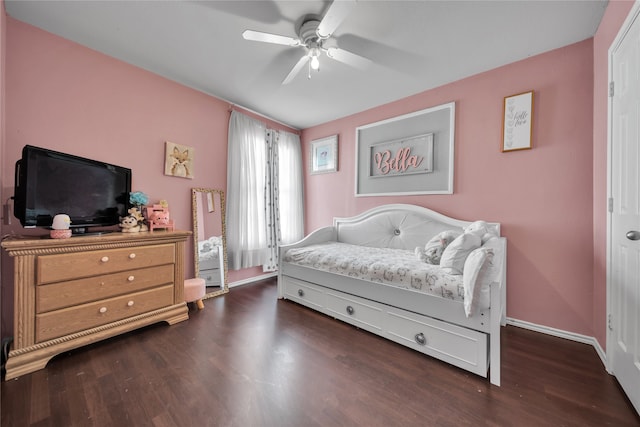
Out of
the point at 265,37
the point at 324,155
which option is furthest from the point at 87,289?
the point at 324,155

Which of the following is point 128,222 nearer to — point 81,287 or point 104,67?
point 81,287

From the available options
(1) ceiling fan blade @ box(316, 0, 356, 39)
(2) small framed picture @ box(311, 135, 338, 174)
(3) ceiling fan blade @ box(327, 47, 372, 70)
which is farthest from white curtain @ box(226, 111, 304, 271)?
(1) ceiling fan blade @ box(316, 0, 356, 39)

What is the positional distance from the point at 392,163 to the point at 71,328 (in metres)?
3.19

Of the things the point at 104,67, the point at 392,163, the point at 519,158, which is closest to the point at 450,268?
the point at 519,158

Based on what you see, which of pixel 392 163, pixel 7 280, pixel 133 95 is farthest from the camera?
pixel 392 163

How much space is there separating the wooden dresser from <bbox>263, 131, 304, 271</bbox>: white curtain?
1405 millimetres

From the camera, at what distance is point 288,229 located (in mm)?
3666

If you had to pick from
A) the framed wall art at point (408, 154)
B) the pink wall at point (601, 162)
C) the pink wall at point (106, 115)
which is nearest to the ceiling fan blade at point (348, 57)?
the framed wall art at point (408, 154)

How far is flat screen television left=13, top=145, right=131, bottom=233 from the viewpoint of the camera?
5.01 feet

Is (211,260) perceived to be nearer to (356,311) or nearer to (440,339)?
(356,311)

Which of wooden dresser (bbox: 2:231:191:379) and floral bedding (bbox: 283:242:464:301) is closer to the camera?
wooden dresser (bbox: 2:231:191:379)

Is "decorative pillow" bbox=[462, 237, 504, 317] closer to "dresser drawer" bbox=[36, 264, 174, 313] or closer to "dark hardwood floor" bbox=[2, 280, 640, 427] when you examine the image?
"dark hardwood floor" bbox=[2, 280, 640, 427]

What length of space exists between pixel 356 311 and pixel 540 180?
1928mm

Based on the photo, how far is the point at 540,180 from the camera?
2029 mm
